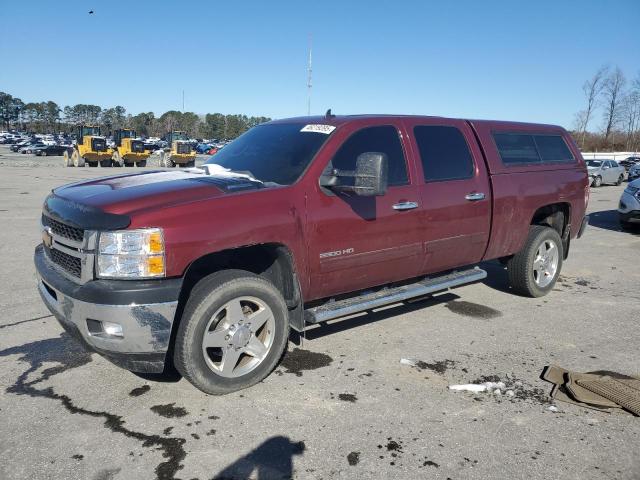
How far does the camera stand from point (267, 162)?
13.9 ft

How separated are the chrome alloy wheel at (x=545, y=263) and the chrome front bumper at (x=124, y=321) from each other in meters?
4.41

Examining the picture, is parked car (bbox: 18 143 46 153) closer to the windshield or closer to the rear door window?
the windshield

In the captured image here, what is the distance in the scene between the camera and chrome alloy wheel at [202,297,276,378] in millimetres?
3453

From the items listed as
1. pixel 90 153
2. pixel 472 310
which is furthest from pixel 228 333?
pixel 90 153

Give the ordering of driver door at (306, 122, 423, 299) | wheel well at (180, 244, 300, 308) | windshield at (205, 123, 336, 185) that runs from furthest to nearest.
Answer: windshield at (205, 123, 336, 185), driver door at (306, 122, 423, 299), wheel well at (180, 244, 300, 308)

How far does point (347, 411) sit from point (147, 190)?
2.03 m

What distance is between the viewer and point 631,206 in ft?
36.0

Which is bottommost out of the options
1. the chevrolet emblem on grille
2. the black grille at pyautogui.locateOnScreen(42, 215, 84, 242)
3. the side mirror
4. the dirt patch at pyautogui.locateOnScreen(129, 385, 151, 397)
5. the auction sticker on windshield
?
the dirt patch at pyautogui.locateOnScreen(129, 385, 151, 397)

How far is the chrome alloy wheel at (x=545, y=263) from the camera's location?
595 cm

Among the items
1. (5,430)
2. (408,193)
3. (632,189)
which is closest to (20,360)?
(5,430)

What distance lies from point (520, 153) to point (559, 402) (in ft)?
9.82

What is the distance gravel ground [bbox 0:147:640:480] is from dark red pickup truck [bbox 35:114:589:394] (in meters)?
0.38

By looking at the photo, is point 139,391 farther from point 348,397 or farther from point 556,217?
point 556,217

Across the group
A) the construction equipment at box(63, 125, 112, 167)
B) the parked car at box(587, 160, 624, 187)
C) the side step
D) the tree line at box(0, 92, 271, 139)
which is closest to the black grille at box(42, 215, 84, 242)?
the side step
